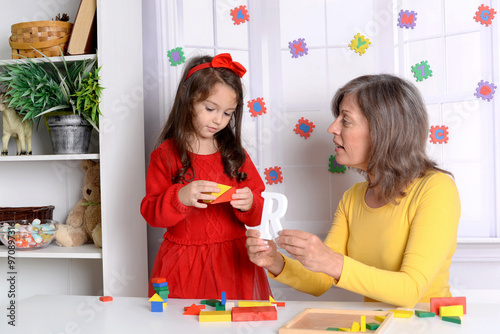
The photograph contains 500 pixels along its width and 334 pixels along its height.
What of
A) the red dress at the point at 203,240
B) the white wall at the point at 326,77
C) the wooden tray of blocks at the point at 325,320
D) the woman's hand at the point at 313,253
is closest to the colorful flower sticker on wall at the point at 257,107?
the white wall at the point at 326,77

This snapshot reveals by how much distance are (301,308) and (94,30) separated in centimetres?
163

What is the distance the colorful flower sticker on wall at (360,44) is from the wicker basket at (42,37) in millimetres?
1312

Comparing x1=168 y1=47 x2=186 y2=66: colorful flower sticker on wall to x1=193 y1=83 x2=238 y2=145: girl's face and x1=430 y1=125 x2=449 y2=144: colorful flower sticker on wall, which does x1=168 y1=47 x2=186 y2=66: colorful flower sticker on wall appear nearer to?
x1=193 y1=83 x2=238 y2=145: girl's face

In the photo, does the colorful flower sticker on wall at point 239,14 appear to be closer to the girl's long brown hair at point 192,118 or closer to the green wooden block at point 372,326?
the girl's long brown hair at point 192,118

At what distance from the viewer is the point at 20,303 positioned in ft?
4.69

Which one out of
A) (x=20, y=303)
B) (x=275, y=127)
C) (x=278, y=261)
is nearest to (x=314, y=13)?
(x=275, y=127)

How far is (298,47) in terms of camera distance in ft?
8.16

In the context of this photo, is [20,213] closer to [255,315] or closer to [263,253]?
[263,253]

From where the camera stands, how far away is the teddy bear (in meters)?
2.43

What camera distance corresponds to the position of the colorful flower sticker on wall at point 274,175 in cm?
251

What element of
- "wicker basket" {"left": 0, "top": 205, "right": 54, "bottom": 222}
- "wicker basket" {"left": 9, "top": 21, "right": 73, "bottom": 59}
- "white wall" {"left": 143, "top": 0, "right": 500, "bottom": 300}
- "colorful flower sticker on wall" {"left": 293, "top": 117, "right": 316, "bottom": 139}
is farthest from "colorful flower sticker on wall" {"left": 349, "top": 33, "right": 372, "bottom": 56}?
"wicker basket" {"left": 0, "top": 205, "right": 54, "bottom": 222}

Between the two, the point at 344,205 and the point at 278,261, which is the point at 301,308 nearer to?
the point at 278,261

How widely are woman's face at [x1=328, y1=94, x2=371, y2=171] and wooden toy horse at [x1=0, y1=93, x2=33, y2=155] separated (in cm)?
155

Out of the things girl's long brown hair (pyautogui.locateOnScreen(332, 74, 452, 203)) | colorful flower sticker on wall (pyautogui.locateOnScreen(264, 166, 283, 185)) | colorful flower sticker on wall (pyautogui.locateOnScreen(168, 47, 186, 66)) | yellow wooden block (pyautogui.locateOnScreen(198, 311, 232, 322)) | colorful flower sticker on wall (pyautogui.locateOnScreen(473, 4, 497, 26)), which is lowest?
yellow wooden block (pyautogui.locateOnScreen(198, 311, 232, 322))
